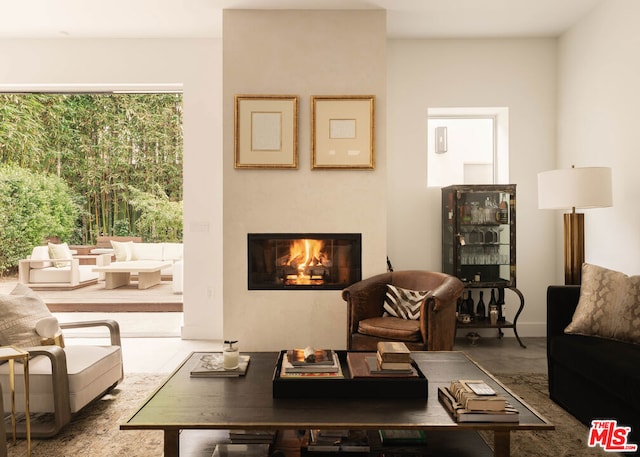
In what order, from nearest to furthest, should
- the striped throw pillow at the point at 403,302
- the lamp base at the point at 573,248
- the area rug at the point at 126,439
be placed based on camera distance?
the area rug at the point at 126,439 < the lamp base at the point at 573,248 < the striped throw pillow at the point at 403,302

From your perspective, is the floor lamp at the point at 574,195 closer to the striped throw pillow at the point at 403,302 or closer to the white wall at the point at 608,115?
the white wall at the point at 608,115

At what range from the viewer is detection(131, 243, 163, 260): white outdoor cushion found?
8.62 m

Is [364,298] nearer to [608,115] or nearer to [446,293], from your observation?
[446,293]

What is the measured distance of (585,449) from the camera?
234 centimetres

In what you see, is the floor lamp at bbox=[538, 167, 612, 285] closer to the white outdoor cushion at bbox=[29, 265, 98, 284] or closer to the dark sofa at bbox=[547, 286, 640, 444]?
the dark sofa at bbox=[547, 286, 640, 444]

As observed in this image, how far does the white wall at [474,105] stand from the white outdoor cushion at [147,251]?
5.55 meters

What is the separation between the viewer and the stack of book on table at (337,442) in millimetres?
1938

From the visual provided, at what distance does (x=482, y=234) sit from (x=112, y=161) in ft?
23.8

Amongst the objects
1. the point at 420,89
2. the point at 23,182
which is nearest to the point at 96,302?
the point at 23,182

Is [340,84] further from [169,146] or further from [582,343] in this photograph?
[169,146]

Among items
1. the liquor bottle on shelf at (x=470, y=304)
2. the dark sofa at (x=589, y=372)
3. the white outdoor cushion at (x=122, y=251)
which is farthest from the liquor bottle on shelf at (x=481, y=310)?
the white outdoor cushion at (x=122, y=251)

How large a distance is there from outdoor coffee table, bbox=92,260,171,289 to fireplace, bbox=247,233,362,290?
4.12m

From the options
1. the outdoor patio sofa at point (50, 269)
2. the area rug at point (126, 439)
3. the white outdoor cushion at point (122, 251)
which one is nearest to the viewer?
the area rug at point (126, 439)

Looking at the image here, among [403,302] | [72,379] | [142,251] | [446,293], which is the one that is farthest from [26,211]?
[446,293]
